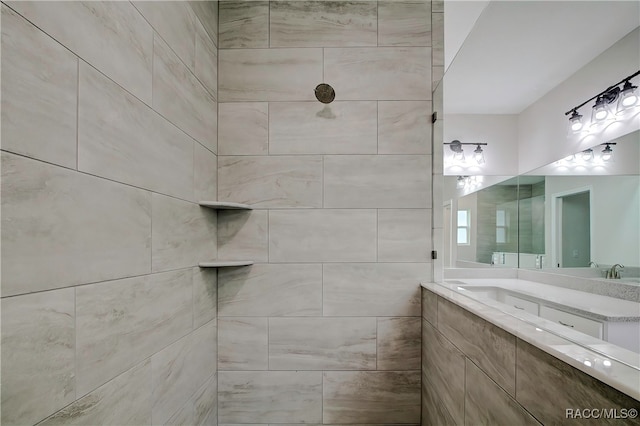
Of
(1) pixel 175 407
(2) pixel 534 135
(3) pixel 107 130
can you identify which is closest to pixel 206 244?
(1) pixel 175 407

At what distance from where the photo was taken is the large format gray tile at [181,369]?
1.23m

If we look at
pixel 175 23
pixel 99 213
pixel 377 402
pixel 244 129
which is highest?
pixel 175 23

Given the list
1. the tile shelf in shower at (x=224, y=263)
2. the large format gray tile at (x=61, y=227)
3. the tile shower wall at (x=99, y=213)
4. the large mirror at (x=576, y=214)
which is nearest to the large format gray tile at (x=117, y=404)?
the tile shower wall at (x=99, y=213)

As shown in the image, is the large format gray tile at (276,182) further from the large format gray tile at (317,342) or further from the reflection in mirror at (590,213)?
the reflection in mirror at (590,213)

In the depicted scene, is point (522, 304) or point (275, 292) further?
point (275, 292)

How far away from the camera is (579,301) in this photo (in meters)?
0.85

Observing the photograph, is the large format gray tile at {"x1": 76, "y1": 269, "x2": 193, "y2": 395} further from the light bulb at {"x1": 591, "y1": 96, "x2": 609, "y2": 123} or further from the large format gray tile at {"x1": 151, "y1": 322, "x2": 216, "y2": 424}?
the light bulb at {"x1": 591, "y1": 96, "x2": 609, "y2": 123}

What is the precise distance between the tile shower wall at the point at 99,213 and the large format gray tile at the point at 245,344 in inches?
11.0

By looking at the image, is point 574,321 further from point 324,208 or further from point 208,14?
point 208,14

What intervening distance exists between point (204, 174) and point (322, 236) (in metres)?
0.70

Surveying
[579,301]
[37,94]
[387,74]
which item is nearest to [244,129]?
[387,74]

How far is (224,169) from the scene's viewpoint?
1887 mm

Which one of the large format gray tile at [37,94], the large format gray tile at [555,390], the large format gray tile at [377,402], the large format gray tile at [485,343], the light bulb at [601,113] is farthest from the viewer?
the large format gray tile at [377,402]

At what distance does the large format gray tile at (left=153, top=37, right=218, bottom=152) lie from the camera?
1255 mm
